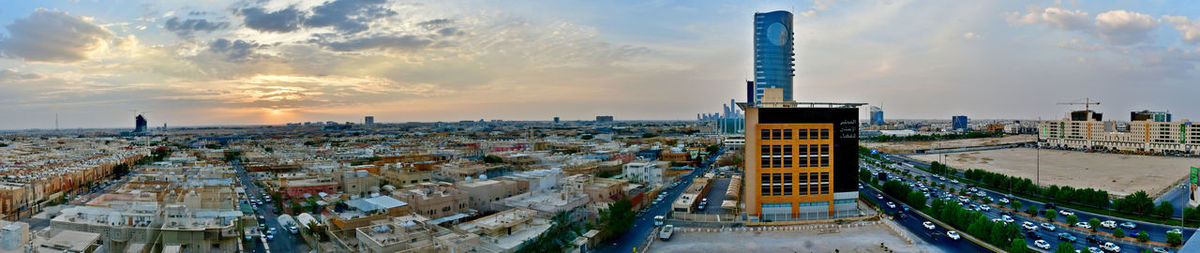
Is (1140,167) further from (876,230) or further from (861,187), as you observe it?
(876,230)

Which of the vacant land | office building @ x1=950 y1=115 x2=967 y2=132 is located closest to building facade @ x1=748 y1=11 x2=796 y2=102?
the vacant land

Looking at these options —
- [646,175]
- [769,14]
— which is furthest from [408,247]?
[769,14]

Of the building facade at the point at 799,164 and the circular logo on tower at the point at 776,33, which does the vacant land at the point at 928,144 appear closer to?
the circular logo on tower at the point at 776,33

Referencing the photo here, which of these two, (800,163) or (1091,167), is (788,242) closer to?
→ (800,163)

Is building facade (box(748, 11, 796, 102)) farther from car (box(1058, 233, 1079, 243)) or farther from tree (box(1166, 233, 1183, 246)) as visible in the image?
tree (box(1166, 233, 1183, 246))

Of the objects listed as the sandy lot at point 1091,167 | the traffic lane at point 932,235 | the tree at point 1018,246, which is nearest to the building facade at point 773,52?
the sandy lot at point 1091,167
